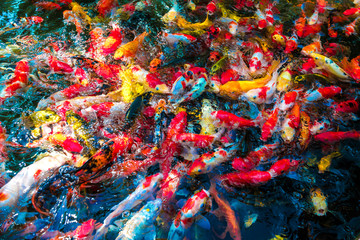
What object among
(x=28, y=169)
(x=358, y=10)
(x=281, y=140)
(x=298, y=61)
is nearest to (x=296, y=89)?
(x=298, y=61)

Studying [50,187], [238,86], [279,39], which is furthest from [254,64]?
[50,187]

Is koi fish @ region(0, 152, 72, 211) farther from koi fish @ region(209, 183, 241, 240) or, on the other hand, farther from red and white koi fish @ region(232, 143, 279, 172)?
red and white koi fish @ region(232, 143, 279, 172)

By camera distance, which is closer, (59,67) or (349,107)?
(349,107)

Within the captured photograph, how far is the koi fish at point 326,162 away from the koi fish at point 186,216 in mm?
1328

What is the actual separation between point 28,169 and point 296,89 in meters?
3.34

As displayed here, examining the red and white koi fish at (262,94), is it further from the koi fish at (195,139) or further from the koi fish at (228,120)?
the koi fish at (195,139)

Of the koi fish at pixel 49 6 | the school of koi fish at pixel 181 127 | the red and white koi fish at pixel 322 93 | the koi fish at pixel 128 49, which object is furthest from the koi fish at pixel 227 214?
the koi fish at pixel 49 6

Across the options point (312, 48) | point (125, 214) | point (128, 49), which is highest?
point (128, 49)

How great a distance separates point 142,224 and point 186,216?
40cm

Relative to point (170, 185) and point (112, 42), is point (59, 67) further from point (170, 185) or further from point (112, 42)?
point (170, 185)

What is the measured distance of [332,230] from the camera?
2219 millimetres

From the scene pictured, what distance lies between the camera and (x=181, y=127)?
288cm

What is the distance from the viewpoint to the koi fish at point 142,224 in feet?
7.07

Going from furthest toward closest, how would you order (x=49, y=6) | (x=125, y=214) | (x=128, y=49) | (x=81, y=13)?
1. (x=49, y=6)
2. (x=81, y=13)
3. (x=128, y=49)
4. (x=125, y=214)
